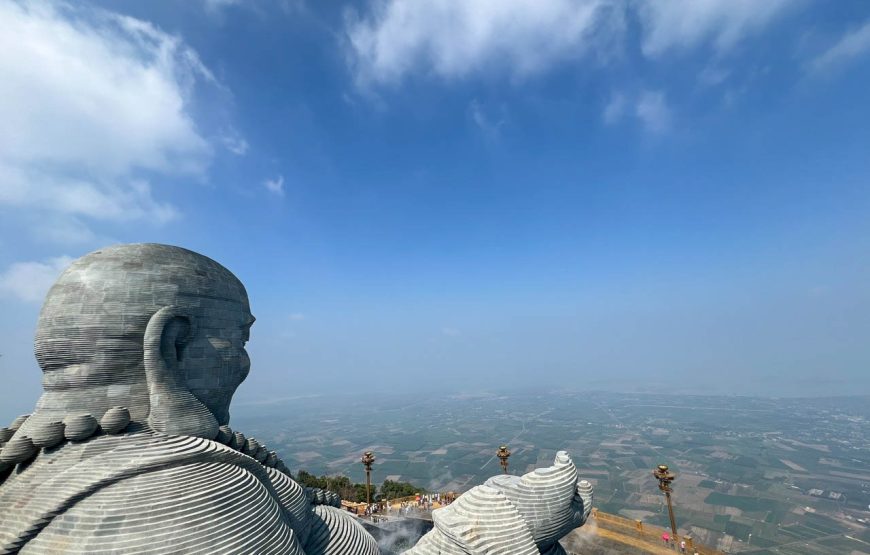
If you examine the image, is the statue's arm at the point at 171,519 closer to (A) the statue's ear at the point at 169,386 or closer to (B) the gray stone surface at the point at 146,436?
(B) the gray stone surface at the point at 146,436

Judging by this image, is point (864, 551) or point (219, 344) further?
point (864, 551)

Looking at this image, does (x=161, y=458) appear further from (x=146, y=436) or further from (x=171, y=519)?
(x=171, y=519)

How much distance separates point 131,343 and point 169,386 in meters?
1.08

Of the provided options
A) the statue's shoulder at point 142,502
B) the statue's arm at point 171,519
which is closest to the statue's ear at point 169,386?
the statue's shoulder at point 142,502

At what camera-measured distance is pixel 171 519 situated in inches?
217

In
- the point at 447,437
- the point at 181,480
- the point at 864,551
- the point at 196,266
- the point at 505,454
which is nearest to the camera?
the point at 181,480

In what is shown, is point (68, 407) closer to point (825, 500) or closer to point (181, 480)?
point (181, 480)

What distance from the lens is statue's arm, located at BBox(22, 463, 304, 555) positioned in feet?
17.3

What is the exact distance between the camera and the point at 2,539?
547 cm

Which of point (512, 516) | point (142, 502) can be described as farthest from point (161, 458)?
point (512, 516)

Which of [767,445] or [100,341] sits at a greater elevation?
[100,341]

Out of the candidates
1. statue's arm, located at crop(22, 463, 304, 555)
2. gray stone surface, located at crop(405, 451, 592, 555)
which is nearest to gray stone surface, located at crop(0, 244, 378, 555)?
statue's arm, located at crop(22, 463, 304, 555)

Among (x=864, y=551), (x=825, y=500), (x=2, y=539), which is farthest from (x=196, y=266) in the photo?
(x=825, y=500)

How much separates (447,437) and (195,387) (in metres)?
83.3
